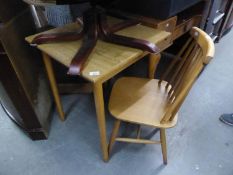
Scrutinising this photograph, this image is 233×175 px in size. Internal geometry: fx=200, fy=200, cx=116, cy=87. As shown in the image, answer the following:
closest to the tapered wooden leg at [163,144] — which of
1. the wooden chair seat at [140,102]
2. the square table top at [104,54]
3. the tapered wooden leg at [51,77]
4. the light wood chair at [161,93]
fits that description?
the light wood chair at [161,93]

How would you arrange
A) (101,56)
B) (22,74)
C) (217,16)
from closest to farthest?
(101,56) < (22,74) < (217,16)

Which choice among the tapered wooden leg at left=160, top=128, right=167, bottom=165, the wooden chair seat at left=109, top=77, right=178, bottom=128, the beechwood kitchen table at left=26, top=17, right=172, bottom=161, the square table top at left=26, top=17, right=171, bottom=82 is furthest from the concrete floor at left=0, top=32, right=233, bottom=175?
the square table top at left=26, top=17, right=171, bottom=82

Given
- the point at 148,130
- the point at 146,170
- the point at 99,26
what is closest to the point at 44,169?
the point at 146,170

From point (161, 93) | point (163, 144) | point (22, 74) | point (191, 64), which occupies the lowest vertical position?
point (163, 144)

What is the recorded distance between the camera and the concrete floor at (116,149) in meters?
1.18

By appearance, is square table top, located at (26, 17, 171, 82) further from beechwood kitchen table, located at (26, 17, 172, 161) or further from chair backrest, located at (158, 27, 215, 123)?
chair backrest, located at (158, 27, 215, 123)

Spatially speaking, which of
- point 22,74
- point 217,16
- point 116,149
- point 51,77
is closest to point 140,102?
point 116,149

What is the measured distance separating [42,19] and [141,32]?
688mm

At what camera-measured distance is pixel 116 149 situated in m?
1.28

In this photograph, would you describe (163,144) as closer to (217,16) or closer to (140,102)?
(140,102)

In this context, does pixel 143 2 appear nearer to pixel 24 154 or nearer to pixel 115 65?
pixel 115 65

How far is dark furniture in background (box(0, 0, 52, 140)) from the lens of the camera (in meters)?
0.97

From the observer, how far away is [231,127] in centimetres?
142

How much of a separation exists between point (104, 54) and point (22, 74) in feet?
1.63
